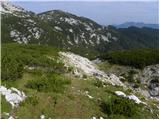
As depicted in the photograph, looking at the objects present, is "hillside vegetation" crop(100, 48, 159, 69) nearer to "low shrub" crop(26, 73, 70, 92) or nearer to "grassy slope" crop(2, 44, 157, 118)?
"grassy slope" crop(2, 44, 157, 118)

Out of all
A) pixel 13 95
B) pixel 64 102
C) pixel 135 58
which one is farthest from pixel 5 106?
pixel 135 58

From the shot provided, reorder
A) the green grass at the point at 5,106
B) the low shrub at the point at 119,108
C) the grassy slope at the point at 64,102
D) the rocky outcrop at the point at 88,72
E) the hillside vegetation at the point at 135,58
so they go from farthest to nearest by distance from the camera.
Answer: the hillside vegetation at the point at 135,58
the rocky outcrop at the point at 88,72
the low shrub at the point at 119,108
the grassy slope at the point at 64,102
the green grass at the point at 5,106

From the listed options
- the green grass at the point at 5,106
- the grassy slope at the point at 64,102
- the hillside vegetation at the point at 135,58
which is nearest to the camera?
the green grass at the point at 5,106

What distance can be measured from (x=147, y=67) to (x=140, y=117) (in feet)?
66.3

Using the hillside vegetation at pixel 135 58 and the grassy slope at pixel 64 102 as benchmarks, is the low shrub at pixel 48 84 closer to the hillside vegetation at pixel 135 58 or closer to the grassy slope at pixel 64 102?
the grassy slope at pixel 64 102

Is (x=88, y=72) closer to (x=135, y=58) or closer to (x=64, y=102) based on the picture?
(x=64, y=102)

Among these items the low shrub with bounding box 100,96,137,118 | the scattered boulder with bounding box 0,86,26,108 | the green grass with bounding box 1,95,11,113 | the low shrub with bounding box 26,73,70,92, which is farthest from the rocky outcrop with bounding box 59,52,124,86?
the green grass with bounding box 1,95,11,113

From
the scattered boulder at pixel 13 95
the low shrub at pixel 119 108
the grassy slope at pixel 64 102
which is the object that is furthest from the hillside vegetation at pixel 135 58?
the scattered boulder at pixel 13 95

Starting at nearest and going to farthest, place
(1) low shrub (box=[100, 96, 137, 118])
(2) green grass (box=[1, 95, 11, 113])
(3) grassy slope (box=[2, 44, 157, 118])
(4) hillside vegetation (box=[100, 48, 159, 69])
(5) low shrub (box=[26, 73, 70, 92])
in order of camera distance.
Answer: (2) green grass (box=[1, 95, 11, 113])
(3) grassy slope (box=[2, 44, 157, 118])
(1) low shrub (box=[100, 96, 137, 118])
(5) low shrub (box=[26, 73, 70, 92])
(4) hillside vegetation (box=[100, 48, 159, 69])

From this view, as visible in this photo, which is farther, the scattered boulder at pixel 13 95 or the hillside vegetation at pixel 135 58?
the hillside vegetation at pixel 135 58

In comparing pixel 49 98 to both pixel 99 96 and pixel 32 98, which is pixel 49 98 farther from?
pixel 99 96

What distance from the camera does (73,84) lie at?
20.0 m

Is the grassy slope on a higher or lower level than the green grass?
lower

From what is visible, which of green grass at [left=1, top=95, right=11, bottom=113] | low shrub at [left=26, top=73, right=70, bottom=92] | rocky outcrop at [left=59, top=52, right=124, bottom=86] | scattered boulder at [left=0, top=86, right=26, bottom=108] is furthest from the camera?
rocky outcrop at [left=59, top=52, right=124, bottom=86]
